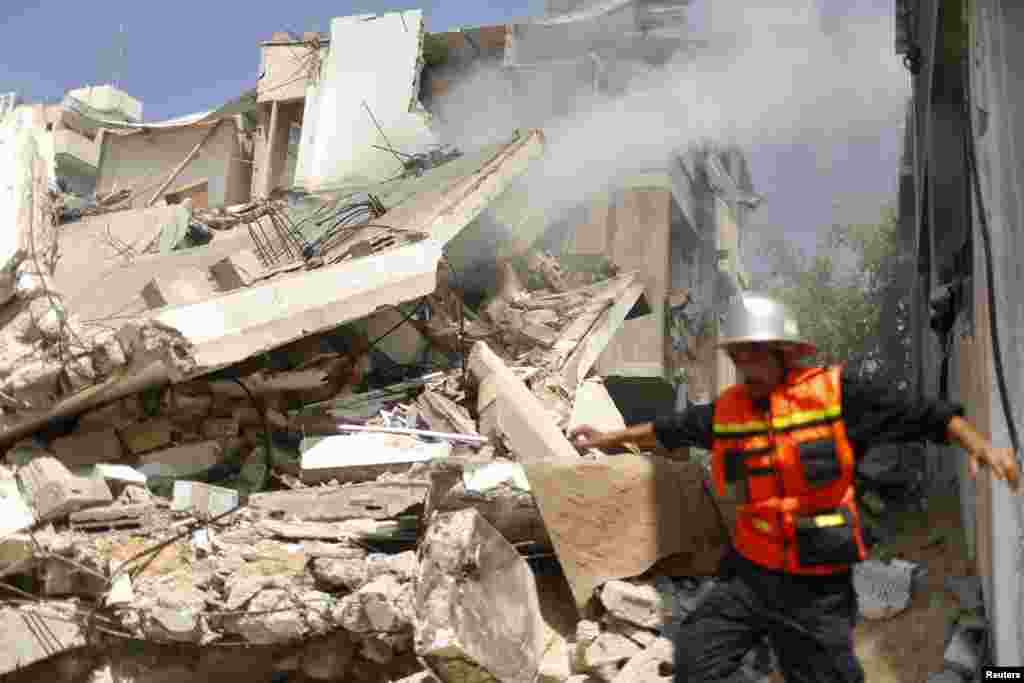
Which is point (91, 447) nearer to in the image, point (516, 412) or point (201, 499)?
point (201, 499)

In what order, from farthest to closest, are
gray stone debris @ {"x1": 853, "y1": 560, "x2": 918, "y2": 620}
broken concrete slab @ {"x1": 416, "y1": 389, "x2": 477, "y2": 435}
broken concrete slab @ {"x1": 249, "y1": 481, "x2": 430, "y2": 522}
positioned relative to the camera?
broken concrete slab @ {"x1": 416, "y1": 389, "x2": 477, "y2": 435} → broken concrete slab @ {"x1": 249, "y1": 481, "x2": 430, "y2": 522} → gray stone debris @ {"x1": 853, "y1": 560, "x2": 918, "y2": 620}

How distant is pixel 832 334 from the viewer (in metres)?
18.0

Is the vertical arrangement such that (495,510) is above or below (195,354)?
below

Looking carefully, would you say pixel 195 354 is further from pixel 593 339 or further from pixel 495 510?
pixel 593 339

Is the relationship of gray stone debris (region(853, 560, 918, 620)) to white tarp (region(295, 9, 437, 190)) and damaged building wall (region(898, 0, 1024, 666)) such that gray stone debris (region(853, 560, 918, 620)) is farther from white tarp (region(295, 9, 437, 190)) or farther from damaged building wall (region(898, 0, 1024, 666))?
white tarp (region(295, 9, 437, 190))

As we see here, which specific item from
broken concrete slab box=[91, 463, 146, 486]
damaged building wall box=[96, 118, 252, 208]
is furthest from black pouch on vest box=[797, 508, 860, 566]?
damaged building wall box=[96, 118, 252, 208]

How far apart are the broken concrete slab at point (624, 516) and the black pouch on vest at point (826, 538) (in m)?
2.79

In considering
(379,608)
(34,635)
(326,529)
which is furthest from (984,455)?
(34,635)

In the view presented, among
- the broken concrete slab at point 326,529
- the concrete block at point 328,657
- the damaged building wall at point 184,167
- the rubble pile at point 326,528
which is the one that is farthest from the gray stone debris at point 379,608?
the damaged building wall at point 184,167

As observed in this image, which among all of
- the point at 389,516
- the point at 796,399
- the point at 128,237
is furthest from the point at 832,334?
the point at 796,399

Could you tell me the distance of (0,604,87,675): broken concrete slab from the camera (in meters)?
6.88

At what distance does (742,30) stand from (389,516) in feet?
35.5

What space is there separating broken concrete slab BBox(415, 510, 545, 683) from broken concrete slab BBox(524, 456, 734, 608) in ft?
0.95

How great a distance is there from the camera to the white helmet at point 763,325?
3420mm
